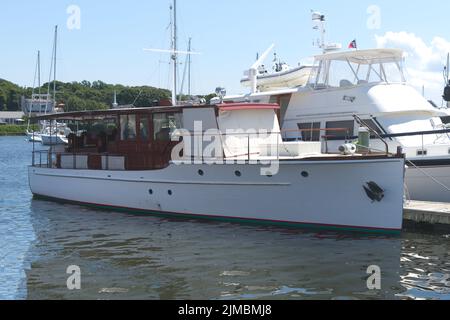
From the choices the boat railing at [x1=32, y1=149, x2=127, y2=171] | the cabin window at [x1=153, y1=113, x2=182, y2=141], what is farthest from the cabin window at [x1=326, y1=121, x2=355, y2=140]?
the boat railing at [x1=32, y1=149, x2=127, y2=171]

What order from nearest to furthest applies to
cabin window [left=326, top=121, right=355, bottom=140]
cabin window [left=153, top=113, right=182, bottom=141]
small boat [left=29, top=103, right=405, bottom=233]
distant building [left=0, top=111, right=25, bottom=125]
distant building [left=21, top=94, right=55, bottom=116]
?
small boat [left=29, top=103, right=405, bottom=233]
cabin window [left=153, top=113, right=182, bottom=141]
cabin window [left=326, top=121, right=355, bottom=140]
distant building [left=21, top=94, right=55, bottom=116]
distant building [left=0, top=111, right=25, bottom=125]

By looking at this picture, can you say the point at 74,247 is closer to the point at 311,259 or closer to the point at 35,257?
the point at 35,257

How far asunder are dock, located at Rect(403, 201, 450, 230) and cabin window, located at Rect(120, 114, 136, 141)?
8.72 m

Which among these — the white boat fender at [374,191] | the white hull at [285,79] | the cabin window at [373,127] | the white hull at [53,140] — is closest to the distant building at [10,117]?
the white hull at [53,140]

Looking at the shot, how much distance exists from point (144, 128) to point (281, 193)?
535 centimetres

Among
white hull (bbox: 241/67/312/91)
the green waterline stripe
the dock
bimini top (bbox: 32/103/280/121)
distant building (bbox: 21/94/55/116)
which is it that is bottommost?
the green waterline stripe

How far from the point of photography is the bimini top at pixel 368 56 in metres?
20.2

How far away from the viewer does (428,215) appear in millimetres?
15688

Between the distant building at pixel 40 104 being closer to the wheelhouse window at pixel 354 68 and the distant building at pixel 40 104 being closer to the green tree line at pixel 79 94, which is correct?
the green tree line at pixel 79 94

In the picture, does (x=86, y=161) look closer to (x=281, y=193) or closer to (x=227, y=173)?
(x=227, y=173)

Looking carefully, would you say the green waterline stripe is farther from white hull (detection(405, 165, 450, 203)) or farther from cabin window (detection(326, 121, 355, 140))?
cabin window (detection(326, 121, 355, 140))

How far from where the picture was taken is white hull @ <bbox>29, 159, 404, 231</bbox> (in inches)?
580

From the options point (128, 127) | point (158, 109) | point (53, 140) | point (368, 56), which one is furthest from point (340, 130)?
point (53, 140)

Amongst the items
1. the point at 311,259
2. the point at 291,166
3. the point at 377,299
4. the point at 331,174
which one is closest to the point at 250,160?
the point at 291,166
